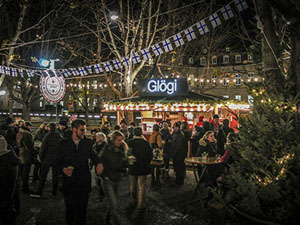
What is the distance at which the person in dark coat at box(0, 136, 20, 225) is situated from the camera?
164 inches

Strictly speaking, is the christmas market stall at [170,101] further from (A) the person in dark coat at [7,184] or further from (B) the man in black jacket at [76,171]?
(A) the person in dark coat at [7,184]

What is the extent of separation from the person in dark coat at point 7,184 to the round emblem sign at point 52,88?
6.83m

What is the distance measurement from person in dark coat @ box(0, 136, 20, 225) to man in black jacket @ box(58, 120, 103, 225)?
69 centimetres

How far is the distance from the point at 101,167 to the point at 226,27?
2106 centimetres

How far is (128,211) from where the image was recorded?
609 cm

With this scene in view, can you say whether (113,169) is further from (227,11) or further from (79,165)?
(227,11)

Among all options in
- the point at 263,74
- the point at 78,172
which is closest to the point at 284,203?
the point at 263,74

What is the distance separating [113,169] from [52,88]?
7.38 meters

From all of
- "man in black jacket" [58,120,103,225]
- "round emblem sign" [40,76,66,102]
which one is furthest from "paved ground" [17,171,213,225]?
"round emblem sign" [40,76,66,102]

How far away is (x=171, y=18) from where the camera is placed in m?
19.1

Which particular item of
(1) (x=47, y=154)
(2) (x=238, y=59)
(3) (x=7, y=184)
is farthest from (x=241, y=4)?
(2) (x=238, y=59)

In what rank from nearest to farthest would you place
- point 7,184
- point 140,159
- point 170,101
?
point 7,184 → point 140,159 → point 170,101

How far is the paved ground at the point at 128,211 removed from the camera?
18.2ft

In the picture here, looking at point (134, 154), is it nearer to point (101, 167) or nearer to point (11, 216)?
point (101, 167)
